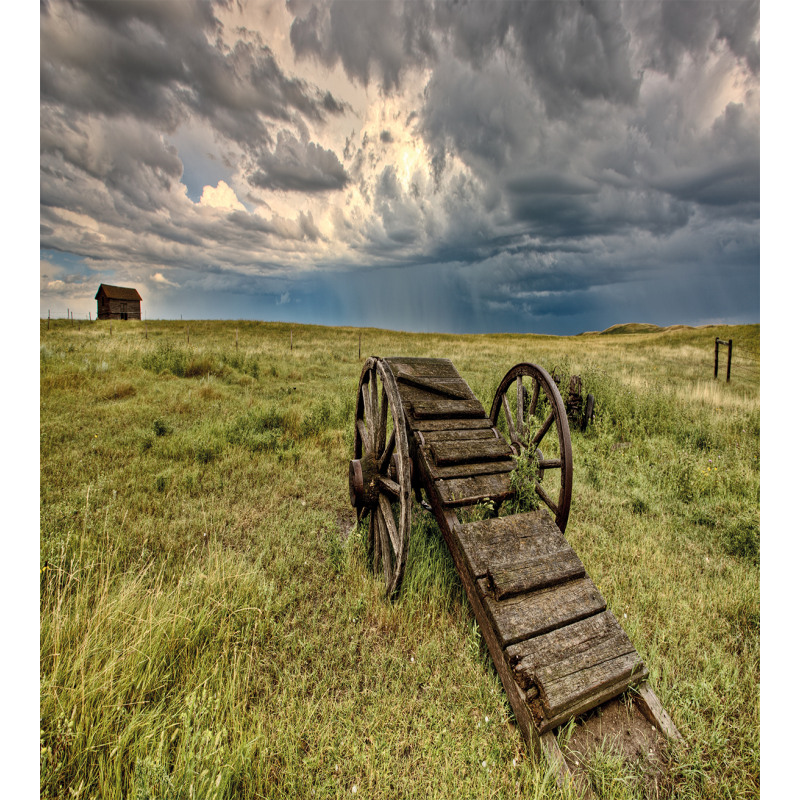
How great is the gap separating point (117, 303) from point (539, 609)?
214ft

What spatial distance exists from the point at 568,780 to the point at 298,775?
1386mm

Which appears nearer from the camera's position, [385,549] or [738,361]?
[385,549]

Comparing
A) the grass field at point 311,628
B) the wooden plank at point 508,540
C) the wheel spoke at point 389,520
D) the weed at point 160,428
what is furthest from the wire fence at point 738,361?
the weed at point 160,428

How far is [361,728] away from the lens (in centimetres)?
224

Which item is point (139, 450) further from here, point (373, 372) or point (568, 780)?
point (568, 780)

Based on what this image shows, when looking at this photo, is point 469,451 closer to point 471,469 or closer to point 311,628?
point 471,469

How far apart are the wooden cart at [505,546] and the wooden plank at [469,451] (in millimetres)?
11

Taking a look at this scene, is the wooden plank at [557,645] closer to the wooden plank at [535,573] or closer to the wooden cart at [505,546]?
the wooden cart at [505,546]

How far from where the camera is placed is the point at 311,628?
2.94m

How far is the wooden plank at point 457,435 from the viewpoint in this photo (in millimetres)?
3418

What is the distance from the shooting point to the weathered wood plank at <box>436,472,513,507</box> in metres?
3.00

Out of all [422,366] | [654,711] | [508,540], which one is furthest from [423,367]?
[654,711]

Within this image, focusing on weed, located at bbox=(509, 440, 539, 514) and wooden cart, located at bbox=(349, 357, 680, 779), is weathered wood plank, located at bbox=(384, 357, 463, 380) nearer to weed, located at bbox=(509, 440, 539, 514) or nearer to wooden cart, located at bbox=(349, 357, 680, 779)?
wooden cart, located at bbox=(349, 357, 680, 779)

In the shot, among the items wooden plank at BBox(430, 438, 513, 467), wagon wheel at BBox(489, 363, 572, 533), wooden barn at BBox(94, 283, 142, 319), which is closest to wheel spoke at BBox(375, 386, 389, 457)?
wooden plank at BBox(430, 438, 513, 467)
